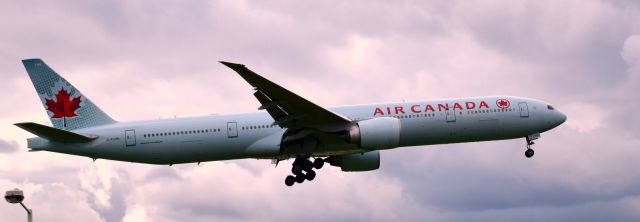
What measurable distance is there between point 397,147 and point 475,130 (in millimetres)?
4274

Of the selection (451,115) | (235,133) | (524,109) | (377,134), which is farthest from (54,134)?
(524,109)

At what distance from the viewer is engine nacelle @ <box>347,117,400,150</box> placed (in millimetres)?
45531

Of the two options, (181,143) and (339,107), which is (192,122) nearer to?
(181,143)

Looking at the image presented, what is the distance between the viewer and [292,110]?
46312 mm

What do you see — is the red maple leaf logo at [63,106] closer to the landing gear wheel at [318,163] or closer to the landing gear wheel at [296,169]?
the landing gear wheel at [296,169]

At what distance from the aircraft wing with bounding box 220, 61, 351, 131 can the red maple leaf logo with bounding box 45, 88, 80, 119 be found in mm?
10605

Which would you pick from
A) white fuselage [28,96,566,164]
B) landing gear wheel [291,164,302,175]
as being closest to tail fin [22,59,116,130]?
white fuselage [28,96,566,164]

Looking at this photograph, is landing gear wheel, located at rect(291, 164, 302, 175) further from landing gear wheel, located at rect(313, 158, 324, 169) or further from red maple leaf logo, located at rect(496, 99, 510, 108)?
red maple leaf logo, located at rect(496, 99, 510, 108)

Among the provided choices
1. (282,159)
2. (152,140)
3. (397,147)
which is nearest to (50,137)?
(152,140)

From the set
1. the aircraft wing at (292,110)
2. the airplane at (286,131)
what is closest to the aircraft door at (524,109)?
the airplane at (286,131)

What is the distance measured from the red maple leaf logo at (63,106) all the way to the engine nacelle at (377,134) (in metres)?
14.5

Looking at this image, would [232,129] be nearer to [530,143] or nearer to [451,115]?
[451,115]

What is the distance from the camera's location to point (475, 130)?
48.0 m

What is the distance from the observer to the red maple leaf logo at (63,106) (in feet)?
163
